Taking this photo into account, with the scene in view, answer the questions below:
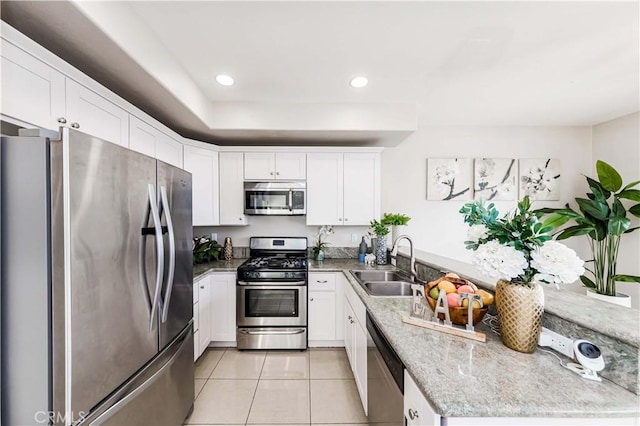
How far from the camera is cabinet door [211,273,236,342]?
2721 millimetres

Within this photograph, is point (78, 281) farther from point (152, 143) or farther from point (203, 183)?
point (203, 183)

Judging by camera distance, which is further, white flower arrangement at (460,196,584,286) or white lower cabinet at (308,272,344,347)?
white lower cabinet at (308,272,344,347)

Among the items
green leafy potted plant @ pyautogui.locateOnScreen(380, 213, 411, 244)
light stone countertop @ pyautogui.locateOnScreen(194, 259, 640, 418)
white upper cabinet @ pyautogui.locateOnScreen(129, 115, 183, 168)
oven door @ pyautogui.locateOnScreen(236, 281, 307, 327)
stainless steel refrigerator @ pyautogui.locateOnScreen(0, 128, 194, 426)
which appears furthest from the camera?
green leafy potted plant @ pyautogui.locateOnScreen(380, 213, 411, 244)

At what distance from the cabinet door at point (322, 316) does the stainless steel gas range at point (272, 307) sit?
0.08 metres

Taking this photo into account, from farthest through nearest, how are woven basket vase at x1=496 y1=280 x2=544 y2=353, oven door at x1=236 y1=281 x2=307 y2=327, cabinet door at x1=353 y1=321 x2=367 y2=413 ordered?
oven door at x1=236 y1=281 x2=307 y2=327
cabinet door at x1=353 y1=321 x2=367 y2=413
woven basket vase at x1=496 y1=280 x2=544 y2=353

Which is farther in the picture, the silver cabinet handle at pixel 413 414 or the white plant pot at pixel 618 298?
the white plant pot at pixel 618 298

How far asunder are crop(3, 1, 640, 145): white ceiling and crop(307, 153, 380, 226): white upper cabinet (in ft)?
1.18

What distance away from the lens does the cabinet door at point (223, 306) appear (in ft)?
8.93

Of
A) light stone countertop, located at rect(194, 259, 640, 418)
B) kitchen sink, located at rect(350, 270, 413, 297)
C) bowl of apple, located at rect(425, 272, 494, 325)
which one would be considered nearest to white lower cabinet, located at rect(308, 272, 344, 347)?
kitchen sink, located at rect(350, 270, 413, 297)

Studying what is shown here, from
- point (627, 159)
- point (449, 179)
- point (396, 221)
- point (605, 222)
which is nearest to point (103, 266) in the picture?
point (396, 221)

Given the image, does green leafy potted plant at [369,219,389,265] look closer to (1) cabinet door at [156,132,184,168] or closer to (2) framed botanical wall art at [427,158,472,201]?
(2) framed botanical wall art at [427,158,472,201]

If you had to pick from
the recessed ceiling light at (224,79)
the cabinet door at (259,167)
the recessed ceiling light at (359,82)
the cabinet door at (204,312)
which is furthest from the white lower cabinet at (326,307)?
the recessed ceiling light at (224,79)

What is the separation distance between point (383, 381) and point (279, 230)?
2329 millimetres

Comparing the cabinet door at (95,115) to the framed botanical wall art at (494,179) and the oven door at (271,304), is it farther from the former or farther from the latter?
the framed botanical wall art at (494,179)
